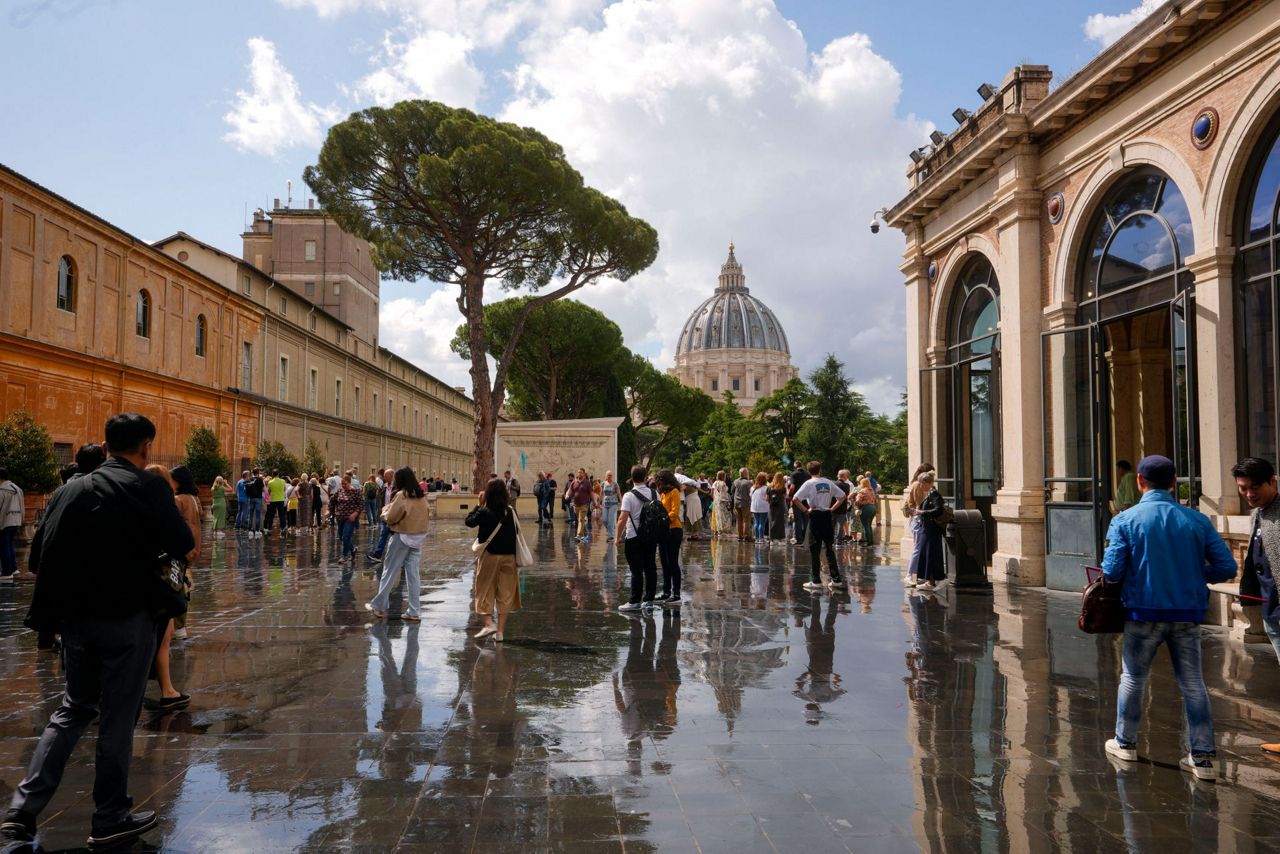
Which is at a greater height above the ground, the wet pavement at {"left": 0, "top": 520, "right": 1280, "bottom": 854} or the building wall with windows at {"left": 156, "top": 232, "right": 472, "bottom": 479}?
the building wall with windows at {"left": 156, "top": 232, "right": 472, "bottom": 479}

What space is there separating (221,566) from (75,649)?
12.1 m

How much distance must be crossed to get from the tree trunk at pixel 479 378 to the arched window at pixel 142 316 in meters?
9.78

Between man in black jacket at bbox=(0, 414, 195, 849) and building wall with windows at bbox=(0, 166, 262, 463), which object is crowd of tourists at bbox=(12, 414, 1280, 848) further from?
building wall with windows at bbox=(0, 166, 262, 463)

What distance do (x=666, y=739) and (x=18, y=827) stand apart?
2.93m

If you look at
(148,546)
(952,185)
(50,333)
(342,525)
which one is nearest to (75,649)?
(148,546)

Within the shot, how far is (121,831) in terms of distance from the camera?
3.61 metres

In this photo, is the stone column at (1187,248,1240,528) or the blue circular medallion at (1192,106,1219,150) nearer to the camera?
the stone column at (1187,248,1240,528)

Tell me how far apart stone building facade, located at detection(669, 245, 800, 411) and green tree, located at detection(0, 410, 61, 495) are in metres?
128

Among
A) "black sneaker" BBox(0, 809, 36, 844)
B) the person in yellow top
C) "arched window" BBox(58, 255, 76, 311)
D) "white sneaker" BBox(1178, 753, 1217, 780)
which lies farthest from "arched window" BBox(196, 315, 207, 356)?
"white sneaker" BBox(1178, 753, 1217, 780)

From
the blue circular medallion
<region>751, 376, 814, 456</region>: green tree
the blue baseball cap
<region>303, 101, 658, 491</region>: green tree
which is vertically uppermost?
<region>303, 101, 658, 491</region>: green tree

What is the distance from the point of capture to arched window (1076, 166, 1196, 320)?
33.8ft

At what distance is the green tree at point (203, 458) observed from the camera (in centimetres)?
2894

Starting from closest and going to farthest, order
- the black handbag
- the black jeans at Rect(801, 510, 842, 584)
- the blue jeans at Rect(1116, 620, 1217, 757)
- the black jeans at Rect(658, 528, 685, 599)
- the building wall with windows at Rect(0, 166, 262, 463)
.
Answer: the black handbag < the blue jeans at Rect(1116, 620, 1217, 757) < the black jeans at Rect(658, 528, 685, 599) < the black jeans at Rect(801, 510, 842, 584) < the building wall with windows at Rect(0, 166, 262, 463)

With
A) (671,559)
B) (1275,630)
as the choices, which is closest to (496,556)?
(671,559)
